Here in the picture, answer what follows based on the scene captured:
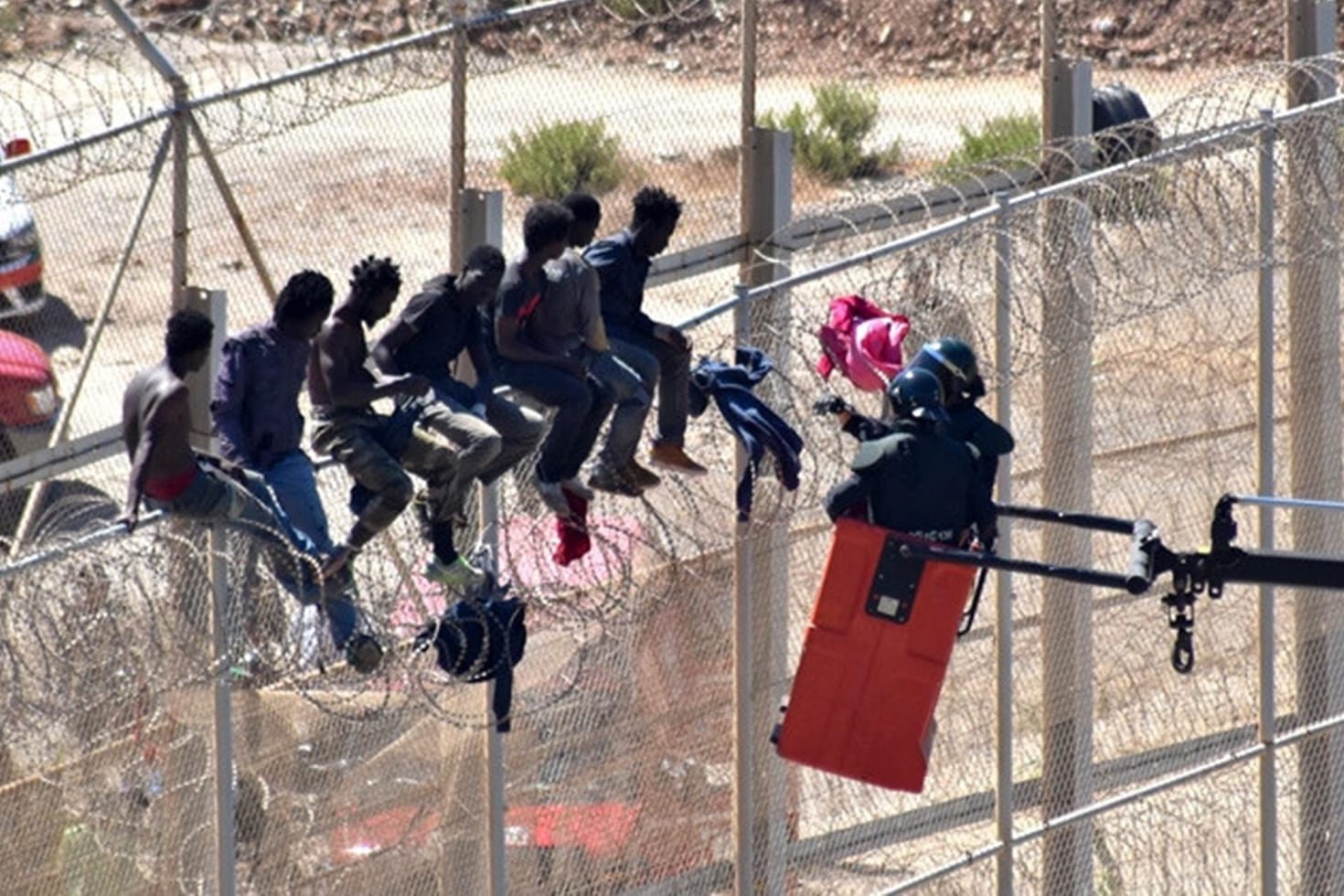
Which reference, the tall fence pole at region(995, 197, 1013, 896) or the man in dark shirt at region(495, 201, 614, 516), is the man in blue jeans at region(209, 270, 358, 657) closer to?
the man in dark shirt at region(495, 201, 614, 516)

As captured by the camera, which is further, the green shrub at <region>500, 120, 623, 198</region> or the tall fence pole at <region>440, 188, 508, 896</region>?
the green shrub at <region>500, 120, 623, 198</region>

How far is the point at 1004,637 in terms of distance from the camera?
35.4ft

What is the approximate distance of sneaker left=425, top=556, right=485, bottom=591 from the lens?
8.10 metres

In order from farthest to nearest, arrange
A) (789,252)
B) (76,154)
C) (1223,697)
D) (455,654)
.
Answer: (1223,697), (789,252), (76,154), (455,654)

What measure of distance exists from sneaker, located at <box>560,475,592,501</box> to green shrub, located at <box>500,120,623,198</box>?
169cm

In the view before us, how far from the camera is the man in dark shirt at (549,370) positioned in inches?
319

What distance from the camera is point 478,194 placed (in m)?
9.02

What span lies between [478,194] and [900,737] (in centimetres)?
206

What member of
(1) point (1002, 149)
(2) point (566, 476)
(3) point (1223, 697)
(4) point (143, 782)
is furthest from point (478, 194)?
(3) point (1223, 697)

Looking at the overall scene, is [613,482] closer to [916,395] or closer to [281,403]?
[916,395]

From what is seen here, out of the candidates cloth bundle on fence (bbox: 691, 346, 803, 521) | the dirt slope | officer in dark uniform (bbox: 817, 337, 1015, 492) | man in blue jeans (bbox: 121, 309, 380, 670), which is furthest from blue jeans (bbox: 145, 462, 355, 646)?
the dirt slope

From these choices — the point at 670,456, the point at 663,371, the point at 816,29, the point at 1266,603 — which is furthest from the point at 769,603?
the point at 1266,603

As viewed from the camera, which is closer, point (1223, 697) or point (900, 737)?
point (900, 737)

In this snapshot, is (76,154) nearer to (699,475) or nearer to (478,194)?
(478,194)
